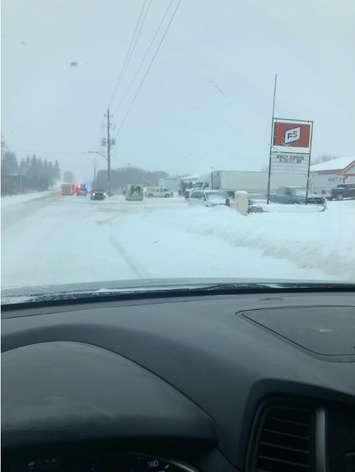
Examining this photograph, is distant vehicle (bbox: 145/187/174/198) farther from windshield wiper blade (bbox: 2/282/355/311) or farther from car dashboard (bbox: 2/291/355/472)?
car dashboard (bbox: 2/291/355/472)

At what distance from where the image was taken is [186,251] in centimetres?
1561

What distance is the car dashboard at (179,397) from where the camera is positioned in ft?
5.54

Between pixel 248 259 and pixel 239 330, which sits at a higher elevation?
pixel 239 330

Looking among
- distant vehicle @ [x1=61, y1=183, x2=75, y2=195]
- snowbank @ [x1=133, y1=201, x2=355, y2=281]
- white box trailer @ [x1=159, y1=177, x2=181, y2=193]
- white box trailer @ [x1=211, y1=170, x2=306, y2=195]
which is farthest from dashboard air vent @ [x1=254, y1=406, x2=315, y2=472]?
white box trailer @ [x1=159, y1=177, x2=181, y2=193]

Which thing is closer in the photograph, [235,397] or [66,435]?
[66,435]

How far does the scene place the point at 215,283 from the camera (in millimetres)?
4012

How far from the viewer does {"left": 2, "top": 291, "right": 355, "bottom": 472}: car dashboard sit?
169cm

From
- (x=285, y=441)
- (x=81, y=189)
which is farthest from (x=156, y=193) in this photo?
(x=285, y=441)

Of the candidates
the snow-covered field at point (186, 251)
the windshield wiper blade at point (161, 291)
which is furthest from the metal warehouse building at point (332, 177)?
the windshield wiper blade at point (161, 291)

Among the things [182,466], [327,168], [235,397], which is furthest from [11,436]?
[327,168]

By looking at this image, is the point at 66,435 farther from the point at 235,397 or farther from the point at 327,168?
the point at 327,168

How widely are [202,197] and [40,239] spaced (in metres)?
28.9

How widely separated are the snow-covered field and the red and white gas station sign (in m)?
12.0

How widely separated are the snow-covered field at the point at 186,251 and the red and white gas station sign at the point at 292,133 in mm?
11958
